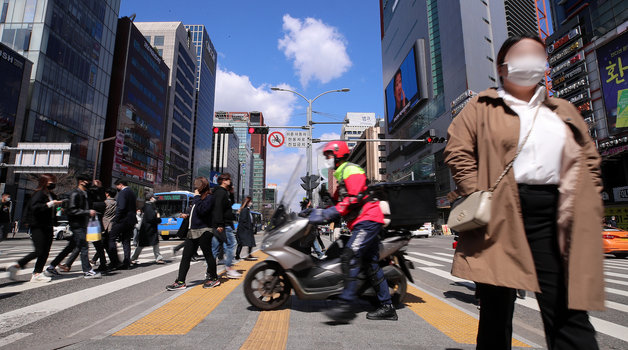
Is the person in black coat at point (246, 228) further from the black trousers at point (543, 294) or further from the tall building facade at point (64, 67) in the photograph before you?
the tall building facade at point (64, 67)

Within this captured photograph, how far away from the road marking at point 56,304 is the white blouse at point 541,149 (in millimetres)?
4117

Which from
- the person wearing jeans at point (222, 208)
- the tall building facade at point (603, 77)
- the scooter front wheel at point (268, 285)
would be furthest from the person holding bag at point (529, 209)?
the tall building facade at point (603, 77)

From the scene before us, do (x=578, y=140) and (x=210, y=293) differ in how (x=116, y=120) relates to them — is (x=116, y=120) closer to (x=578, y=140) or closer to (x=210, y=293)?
(x=210, y=293)

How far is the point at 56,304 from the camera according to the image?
3.95m

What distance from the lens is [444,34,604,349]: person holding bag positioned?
142 centimetres

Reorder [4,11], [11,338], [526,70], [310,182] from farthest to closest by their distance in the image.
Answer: [4,11]
[310,182]
[11,338]
[526,70]

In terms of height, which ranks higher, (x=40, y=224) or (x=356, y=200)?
(x=356, y=200)

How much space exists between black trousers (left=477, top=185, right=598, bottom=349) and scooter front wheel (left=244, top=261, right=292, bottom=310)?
2388 mm

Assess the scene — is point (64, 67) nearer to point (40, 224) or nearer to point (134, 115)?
point (134, 115)

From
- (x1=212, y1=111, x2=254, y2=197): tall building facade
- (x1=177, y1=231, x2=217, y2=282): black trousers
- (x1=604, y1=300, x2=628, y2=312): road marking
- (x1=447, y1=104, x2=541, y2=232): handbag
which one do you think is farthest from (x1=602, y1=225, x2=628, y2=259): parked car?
(x1=212, y1=111, x2=254, y2=197): tall building facade

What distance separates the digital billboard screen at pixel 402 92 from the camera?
62.5m

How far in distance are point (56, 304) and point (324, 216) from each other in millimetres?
3361

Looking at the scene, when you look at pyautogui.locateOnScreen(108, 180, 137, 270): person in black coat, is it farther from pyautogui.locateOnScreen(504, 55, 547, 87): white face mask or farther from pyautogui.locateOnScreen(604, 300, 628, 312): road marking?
pyautogui.locateOnScreen(604, 300, 628, 312): road marking

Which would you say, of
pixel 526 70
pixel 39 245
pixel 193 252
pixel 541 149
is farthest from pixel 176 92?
pixel 541 149
